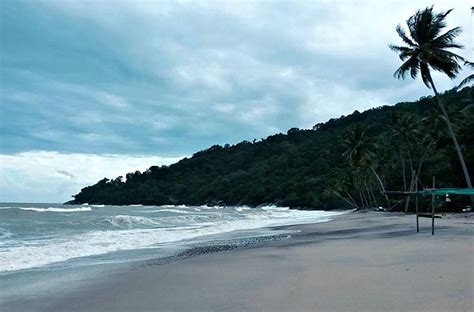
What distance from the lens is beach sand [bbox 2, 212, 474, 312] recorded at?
18.4 feet

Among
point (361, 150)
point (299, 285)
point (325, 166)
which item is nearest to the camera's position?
point (299, 285)

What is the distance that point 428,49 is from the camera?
25.4 m

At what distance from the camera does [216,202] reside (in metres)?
111

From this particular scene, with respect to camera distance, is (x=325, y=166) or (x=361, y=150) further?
(x=325, y=166)

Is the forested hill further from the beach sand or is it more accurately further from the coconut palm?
the beach sand

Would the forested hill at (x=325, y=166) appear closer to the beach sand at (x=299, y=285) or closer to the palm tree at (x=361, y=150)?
the palm tree at (x=361, y=150)

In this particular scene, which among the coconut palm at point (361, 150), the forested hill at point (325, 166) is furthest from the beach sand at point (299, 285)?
the coconut palm at point (361, 150)

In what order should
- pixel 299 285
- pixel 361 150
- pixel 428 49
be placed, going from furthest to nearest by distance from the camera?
1. pixel 361 150
2. pixel 428 49
3. pixel 299 285

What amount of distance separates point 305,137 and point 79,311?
12221 centimetres

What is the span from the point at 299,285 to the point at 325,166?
88.6 metres

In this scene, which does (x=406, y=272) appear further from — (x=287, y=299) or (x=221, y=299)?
(x=221, y=299)

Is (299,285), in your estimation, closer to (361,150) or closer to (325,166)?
(361,150)

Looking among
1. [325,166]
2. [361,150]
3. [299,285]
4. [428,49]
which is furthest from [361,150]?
[299,285]

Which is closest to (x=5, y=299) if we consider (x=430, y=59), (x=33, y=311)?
(x=33, y=311)
